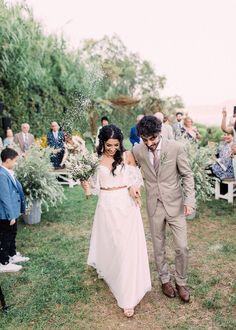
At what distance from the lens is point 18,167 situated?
24.9 ft

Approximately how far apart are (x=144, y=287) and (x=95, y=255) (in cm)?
98

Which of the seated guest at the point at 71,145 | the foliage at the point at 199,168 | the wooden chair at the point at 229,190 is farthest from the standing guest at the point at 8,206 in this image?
the seated guest at the point at 71,145

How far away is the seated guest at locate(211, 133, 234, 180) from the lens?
353 inches

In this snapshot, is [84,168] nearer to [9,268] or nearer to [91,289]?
[91,289]

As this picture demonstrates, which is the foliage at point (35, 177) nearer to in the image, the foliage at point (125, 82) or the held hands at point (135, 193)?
the held hands at point (135, 193)

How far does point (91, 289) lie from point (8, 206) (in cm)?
162

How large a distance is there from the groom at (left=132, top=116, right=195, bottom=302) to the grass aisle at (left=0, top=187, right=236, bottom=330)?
37 centimetres

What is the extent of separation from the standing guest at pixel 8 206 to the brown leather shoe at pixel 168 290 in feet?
7.31

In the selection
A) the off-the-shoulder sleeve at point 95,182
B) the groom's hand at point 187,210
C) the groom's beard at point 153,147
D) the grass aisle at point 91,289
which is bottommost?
the grass aisle at point 91,289

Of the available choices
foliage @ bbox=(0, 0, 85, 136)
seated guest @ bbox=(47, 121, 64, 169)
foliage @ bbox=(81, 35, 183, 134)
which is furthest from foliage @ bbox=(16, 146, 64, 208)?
foliage @ bbox=(81, 35, 183, 134)

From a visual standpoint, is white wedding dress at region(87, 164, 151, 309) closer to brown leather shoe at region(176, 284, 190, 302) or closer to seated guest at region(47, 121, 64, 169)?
brown leather shoe at region(176, 284, 190, 302)

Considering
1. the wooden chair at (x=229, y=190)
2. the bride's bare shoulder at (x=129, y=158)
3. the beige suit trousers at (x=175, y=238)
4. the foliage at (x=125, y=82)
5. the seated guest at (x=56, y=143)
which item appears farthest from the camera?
the foliage at (x=125, y=82)

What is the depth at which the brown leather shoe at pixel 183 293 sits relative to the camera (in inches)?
178

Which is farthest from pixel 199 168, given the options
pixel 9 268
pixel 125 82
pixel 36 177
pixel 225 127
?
pixel 125 82
